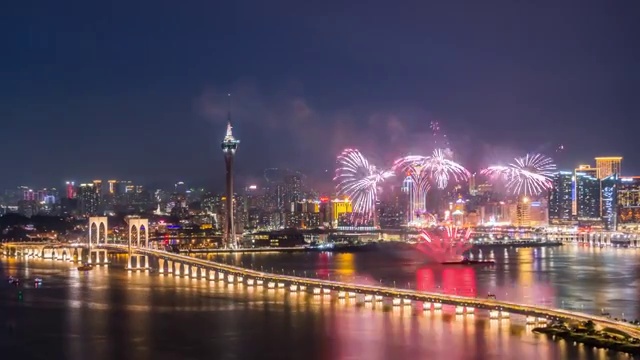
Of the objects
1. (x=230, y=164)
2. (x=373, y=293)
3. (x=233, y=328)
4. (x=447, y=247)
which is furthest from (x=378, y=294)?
(x=230, y=164)

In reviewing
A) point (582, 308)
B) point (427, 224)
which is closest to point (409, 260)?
point (427, 224)

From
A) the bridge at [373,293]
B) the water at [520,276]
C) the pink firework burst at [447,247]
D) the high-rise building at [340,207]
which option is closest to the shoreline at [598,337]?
the bridge at [373,293]

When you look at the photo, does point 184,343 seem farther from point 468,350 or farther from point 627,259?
point 627,259

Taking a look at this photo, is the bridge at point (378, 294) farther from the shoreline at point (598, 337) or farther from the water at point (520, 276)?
the water at point (520, 276)

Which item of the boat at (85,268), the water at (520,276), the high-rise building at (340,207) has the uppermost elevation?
the high-rise building at (340,207)

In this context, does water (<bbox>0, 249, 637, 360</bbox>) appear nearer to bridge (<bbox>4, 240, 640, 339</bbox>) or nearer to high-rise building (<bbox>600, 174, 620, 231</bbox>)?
bridge (<bbox>4, 240, 640, 339</bbox>)
